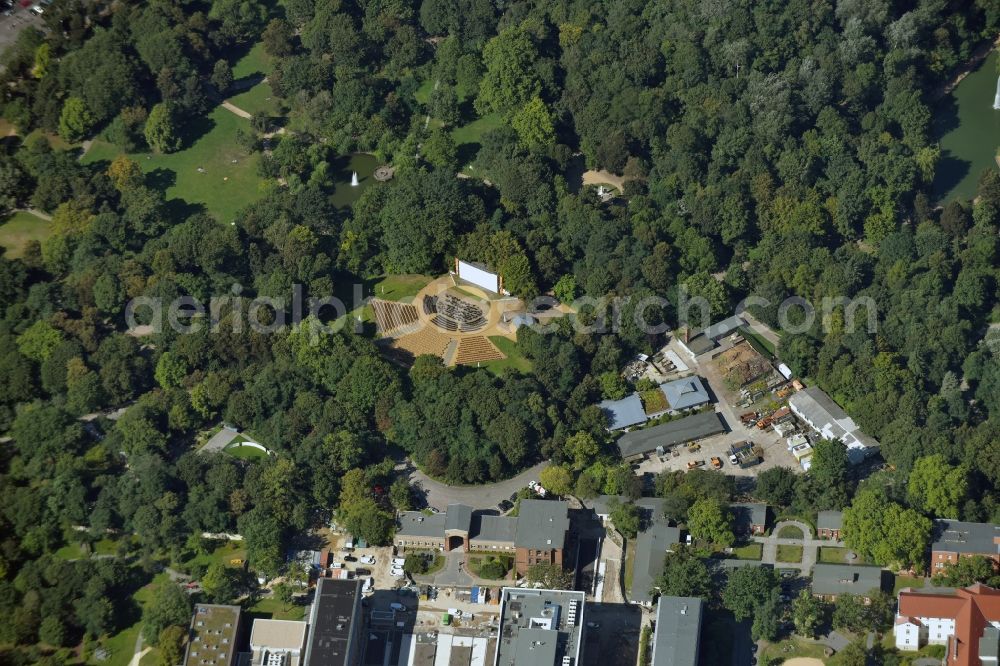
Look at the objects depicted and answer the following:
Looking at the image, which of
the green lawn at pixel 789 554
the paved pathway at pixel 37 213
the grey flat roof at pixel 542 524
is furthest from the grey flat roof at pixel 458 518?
the paved pathway at pixel 37 213

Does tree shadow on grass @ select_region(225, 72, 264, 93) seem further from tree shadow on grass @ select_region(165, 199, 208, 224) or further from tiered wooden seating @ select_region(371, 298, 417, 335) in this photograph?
tiered wooden seating @ select_region(371, 298, 417, 335)

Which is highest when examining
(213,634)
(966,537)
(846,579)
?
(966,537)

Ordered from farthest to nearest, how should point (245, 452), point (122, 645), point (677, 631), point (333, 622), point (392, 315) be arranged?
point (392, 315) < point (245, 452) < point (122, 645) < point (333, 622) < point (677, 631)

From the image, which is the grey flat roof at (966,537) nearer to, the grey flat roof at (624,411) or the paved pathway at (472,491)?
the grey flat roof at (624,411)

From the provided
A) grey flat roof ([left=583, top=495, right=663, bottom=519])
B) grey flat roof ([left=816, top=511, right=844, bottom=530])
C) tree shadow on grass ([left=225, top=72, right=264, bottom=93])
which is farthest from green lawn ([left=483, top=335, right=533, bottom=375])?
tree shadow on grass ([left=225, top=72, right=264, bottom=93])

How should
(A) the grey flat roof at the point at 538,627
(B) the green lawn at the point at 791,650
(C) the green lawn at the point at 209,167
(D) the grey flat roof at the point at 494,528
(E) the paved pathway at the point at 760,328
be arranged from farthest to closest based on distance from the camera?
(C) the green lawn at the point at 209,167, (E) the paved pathway at the point at 760,328, (D) the grey flat roof at the point at 494,528, (B) the green lawn at the point at 791,650, (A) the grey flat roof at the point at 538,627

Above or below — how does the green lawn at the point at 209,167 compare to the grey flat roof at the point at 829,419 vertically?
above

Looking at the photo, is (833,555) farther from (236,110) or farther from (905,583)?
(236,110)

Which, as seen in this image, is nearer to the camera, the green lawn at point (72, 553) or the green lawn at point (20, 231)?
the green lawn at point (72, 553)

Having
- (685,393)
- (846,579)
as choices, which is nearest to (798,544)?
(846,579)
